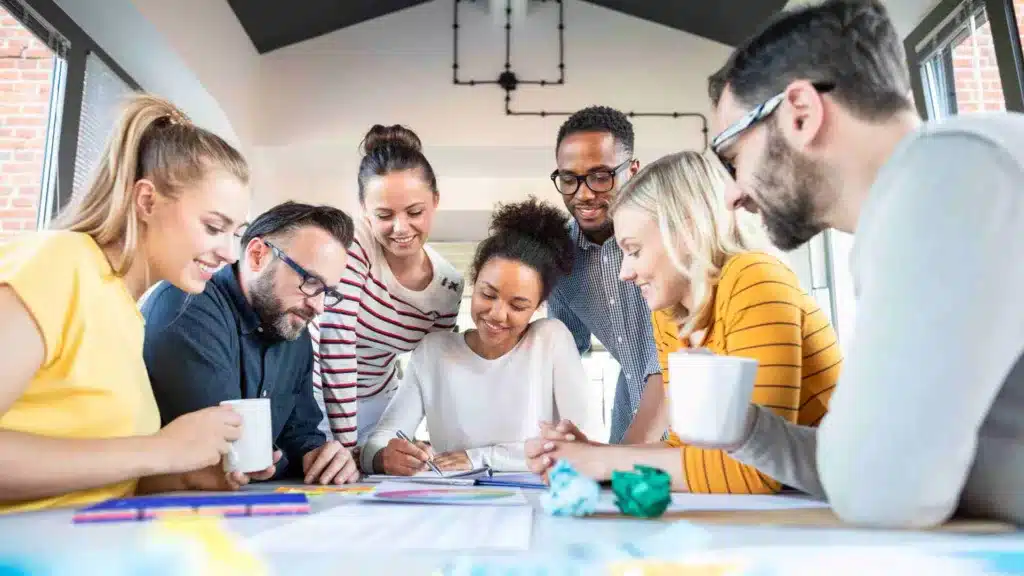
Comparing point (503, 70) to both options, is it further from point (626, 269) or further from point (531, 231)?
point (626, 269)

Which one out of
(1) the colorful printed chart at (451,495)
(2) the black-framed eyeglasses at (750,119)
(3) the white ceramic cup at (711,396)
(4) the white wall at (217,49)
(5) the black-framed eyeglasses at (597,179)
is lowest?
(1) the colorful printed chart at (451,495)

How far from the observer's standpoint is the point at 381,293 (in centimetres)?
217

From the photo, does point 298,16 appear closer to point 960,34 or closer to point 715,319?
point 960,34

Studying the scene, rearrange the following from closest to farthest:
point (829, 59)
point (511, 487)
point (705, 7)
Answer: point (829, 59)
point (511, 487)
point (705, 7)

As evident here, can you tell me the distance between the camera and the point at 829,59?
0.90 meters

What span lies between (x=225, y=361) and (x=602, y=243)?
4.01 feet

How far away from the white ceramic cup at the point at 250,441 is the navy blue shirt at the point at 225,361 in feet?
0.85

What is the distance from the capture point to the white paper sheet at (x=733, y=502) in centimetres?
94

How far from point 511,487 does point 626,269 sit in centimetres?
54

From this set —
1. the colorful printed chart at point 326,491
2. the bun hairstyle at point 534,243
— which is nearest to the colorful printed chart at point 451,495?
the colorful printed chart at point 326,491

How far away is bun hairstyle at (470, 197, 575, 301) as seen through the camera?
7.13 ft

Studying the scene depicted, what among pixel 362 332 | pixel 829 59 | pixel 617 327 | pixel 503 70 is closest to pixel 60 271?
pixel 829 59

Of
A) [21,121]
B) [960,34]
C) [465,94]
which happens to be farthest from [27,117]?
[960,34]

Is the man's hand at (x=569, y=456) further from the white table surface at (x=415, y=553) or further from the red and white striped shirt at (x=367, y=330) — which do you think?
the red and white striped shirt at (x=367, y=330)
